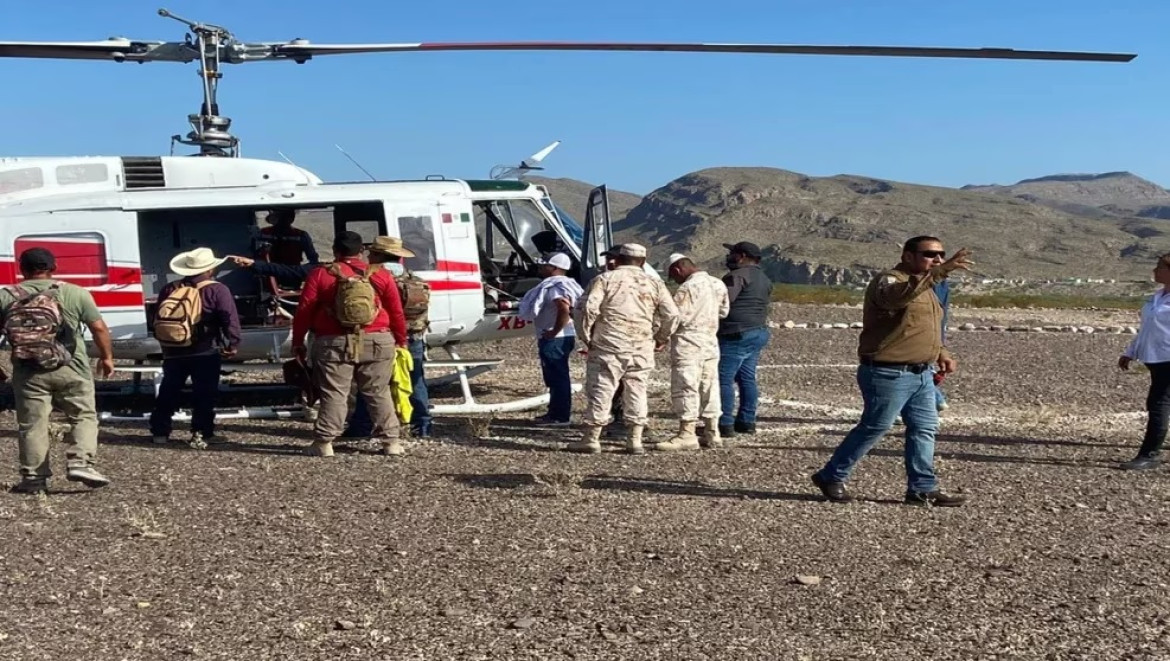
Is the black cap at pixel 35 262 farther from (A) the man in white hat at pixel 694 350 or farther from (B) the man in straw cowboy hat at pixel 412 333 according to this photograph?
(A) the man in white hat at pixel 694 350

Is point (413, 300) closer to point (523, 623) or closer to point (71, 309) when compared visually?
point (71, 309)

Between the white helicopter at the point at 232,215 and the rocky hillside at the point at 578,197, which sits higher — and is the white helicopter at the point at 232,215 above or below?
below

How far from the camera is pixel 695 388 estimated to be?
913 centimetres

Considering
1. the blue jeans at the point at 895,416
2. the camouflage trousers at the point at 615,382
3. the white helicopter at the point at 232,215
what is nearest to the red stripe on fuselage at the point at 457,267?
the white helicopter at the point at 232,215

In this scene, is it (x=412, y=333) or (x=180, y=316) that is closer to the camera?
(x=180, y=316)

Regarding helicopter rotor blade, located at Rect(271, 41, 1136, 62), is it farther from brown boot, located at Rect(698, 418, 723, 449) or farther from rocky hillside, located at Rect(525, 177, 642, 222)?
rocky hillside, located at Rect(525, 177, 642, 222)

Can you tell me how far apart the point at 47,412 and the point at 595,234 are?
5.36 metres

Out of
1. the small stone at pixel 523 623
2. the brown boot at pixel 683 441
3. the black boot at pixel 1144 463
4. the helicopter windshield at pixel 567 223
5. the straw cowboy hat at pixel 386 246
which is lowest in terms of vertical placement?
the black boot at pixel 1144 463

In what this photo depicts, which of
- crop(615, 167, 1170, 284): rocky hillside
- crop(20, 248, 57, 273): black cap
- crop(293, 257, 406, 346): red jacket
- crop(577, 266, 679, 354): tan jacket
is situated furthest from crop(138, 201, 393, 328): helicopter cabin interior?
crop(615, 167, 1170, 284): rocky hillside

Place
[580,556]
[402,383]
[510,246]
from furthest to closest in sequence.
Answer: [510,246]
[402,383]
[580,556]

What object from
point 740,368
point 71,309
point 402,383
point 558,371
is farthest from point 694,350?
point 71,309

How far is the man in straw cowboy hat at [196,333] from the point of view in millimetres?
9188

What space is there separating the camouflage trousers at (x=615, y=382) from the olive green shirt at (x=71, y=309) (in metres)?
3.43

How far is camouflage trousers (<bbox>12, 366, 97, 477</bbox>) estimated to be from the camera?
285 inches
